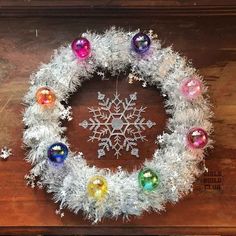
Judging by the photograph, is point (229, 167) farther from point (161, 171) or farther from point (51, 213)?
point (51, 213)

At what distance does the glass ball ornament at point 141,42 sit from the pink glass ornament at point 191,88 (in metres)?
0.15

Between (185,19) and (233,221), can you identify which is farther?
(185,19)

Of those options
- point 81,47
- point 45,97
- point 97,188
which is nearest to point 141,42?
point 81,47

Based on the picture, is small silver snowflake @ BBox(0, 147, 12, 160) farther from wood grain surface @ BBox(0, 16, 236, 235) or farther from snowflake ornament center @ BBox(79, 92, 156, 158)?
snowflake ornament center @ BBox(79, 92, 156, 158)

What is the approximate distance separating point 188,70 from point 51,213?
1.81 ft

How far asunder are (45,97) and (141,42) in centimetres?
31

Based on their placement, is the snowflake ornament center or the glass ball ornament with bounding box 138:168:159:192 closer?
the glass ball ornament with bounding box 138:168:159:192

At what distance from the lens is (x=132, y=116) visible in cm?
154

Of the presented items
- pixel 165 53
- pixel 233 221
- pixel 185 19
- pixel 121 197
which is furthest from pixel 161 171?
pixel 185 19

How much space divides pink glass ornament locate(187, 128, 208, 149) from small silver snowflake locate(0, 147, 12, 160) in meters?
0.50

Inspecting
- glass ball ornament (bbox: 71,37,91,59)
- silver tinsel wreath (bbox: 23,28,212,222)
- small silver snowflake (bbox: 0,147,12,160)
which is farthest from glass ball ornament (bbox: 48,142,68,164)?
→ glass ball ornament (bbox: 71,37,91,59)

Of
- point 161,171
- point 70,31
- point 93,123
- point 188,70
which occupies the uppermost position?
point 70,31

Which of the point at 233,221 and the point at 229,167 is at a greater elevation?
the point at 229,167

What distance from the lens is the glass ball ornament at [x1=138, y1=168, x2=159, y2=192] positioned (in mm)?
1394
